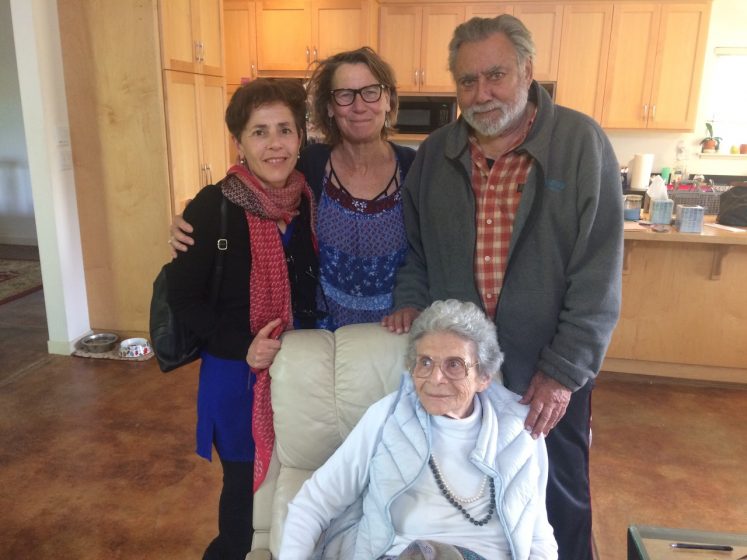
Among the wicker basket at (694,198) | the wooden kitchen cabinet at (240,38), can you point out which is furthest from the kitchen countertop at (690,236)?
the wooden kitchen cabinet at (240,38)

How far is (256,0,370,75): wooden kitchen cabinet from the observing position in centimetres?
483

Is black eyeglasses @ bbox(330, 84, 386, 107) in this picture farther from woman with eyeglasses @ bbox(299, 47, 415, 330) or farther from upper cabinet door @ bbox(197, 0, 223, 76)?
upper cabinet door @ bbox(197, 0, 223, 76)

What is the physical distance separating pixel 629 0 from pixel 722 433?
350cm

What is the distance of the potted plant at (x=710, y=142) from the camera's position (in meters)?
5.08

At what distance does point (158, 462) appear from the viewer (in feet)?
8.29

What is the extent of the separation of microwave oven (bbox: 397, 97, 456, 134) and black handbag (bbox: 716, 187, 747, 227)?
2.33 meters

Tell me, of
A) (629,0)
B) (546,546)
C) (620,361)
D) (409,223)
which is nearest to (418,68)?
(629,0)

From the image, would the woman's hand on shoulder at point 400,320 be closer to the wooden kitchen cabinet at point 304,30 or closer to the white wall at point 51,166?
the white wall at point 51,166

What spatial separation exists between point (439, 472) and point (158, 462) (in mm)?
1685

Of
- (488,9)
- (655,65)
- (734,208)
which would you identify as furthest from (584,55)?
(734,208)

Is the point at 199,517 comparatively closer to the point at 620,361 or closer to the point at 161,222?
the point at 161,222

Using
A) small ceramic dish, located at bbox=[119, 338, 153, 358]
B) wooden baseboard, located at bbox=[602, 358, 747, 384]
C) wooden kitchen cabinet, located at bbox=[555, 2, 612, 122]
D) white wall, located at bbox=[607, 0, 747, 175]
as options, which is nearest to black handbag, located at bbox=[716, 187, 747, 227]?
wooden baseboard, located at bbox=[602, 358, 747, 384]

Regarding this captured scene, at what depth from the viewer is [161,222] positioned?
362 cm

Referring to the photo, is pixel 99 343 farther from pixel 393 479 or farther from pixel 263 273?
pixel 393 479
